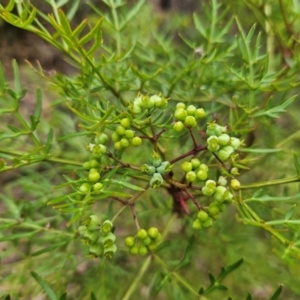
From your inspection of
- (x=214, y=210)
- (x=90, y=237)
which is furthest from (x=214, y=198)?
(x=90, y=237)

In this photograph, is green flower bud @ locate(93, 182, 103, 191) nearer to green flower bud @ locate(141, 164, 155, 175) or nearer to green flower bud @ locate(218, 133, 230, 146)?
green flower bud @ locate(141, 164, 155, 175)

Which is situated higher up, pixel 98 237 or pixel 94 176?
pixel 94 176

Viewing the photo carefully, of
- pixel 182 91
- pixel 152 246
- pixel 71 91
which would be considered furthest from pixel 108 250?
pixel 182 91

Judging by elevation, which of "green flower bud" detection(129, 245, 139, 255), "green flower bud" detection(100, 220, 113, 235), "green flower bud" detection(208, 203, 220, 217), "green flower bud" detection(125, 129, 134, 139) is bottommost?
"green flower bud" detection(129, 245, 139, 255)

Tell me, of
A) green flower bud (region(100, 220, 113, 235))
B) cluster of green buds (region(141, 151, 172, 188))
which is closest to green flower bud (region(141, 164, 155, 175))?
cluster of green buds (region(141, 151, 172, 188))

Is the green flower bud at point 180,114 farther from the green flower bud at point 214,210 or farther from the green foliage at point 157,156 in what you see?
the green flower bud at point 214,210

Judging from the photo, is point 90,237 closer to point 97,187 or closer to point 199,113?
point 97,187

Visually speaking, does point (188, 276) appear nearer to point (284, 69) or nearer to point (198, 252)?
point (198, 252)
